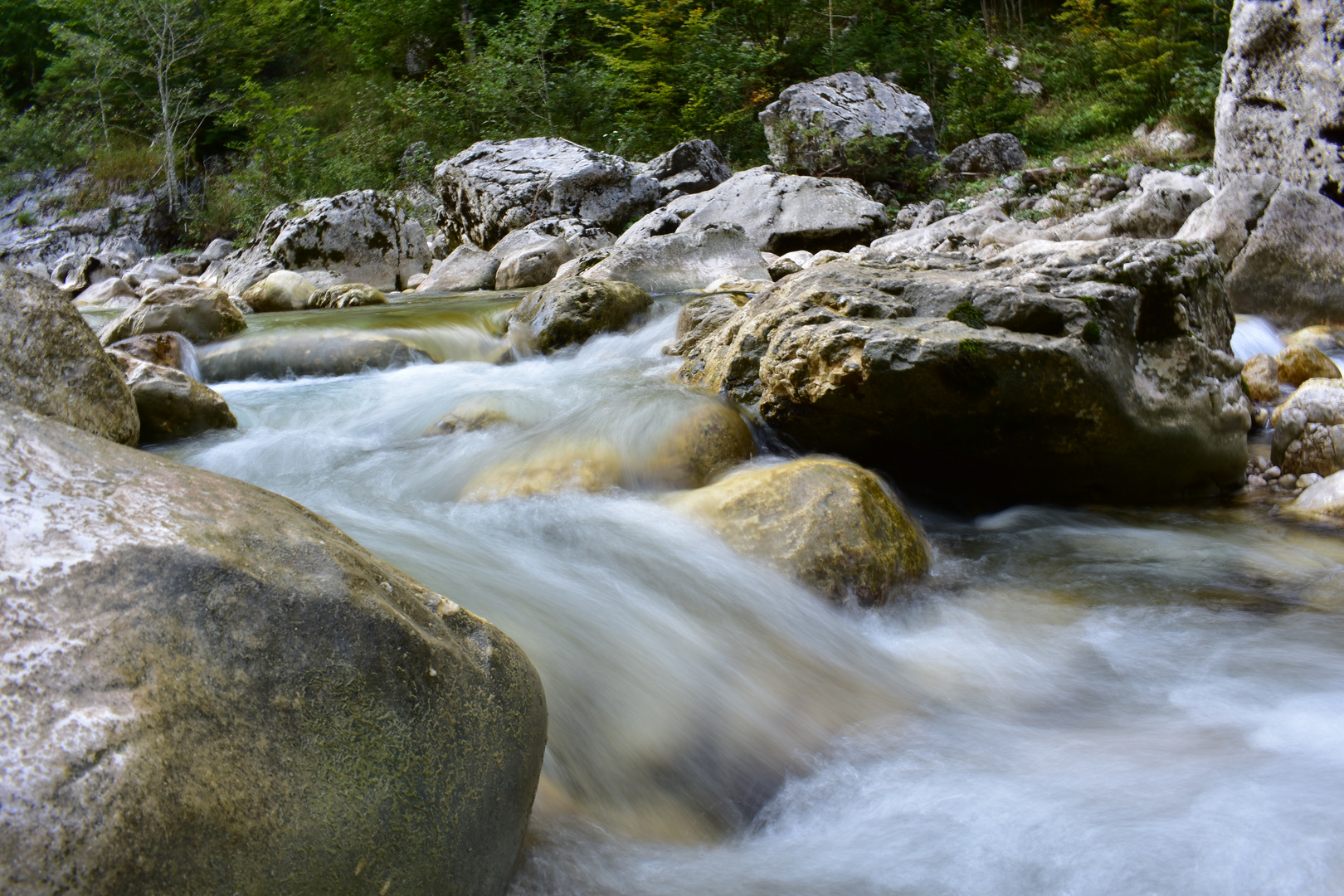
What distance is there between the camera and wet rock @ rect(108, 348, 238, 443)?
398cm

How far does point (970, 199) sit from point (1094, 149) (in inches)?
110

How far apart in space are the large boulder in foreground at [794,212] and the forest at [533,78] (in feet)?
15.7

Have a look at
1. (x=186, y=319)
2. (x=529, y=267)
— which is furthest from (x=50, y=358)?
(x=529, y=267)

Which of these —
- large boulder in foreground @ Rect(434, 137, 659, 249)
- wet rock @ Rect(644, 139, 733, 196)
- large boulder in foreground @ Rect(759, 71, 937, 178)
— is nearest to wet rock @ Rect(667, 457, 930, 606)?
large boulder in foreground @ Rect(434, 137, 659, 249)

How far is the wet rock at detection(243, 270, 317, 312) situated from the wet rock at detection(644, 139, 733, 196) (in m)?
6.15

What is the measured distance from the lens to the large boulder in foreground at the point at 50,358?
8.05ft

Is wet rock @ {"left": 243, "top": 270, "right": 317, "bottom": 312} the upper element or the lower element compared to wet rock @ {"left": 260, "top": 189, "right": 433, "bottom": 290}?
lower

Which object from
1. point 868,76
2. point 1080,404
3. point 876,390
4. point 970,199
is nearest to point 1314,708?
point 1080,404

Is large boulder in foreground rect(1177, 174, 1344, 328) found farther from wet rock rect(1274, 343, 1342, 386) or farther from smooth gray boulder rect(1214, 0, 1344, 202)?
wet rock rect(1274, 343, 1342, 386)

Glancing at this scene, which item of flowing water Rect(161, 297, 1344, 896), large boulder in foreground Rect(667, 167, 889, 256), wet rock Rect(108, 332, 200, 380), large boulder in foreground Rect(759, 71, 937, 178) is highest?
large boulder in foreground Rect(759, 71, 937, 178)

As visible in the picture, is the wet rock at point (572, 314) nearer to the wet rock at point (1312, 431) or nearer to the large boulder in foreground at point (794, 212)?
the wet rock at point (1312, 431)

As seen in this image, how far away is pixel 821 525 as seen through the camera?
285 cm

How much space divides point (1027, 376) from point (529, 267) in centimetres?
→ 844

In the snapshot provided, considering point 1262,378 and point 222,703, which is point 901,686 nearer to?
point 222,703
